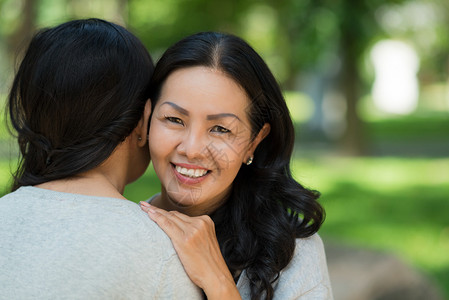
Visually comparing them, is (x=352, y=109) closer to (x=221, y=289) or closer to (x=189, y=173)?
(x=189, y=173)

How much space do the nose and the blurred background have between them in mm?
723

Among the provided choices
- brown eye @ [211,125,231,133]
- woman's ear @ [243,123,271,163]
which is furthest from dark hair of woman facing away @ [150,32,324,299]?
brown eye @ [211,125,231,133]

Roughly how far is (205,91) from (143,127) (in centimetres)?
29

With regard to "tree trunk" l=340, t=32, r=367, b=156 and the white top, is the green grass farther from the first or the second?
the white top

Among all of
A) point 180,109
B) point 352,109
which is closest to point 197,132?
point 180,109

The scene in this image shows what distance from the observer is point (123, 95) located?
7.30 ft

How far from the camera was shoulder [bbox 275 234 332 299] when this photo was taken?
2.33m

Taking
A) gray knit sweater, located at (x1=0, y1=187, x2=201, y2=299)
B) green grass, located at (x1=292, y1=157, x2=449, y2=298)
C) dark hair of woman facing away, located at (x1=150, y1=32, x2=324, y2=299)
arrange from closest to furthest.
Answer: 1. gray knit sweater, located at (x1=0, y1=187, x2=201, y2=299)
2. dark hair of woman facing away, located at (x1=150, y1=32, x2=324, y2=299)
3. green grass, located at (x1=292, y1=157, x2=449, y2=298)

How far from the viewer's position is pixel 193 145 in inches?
91.6

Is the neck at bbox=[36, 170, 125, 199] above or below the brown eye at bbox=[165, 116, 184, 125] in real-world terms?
below

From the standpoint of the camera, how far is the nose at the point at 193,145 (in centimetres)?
233

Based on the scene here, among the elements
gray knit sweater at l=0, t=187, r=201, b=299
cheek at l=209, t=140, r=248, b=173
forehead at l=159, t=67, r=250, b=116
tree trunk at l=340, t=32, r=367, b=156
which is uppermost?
forehead at l=159, t=67, r=250, b=116

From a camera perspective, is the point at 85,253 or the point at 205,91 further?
the point at 205,91

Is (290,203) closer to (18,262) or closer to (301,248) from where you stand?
(301,248)
